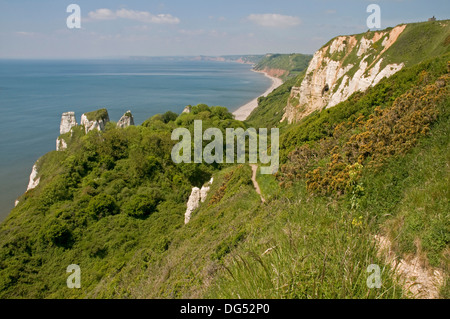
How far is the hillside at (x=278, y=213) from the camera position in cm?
468

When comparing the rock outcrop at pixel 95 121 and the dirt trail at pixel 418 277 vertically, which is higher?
the rock outcrop at pixel 95 121

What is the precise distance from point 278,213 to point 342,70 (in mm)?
47322

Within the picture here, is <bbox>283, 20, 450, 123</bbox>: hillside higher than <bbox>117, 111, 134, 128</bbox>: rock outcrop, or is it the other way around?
<bbox>283, 20, 450, 123</bbox>: hillside

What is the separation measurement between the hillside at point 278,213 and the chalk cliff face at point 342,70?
226 centimetres

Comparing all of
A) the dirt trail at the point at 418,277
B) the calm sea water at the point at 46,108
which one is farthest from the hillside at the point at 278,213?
the calm sea water at the point at 46,108

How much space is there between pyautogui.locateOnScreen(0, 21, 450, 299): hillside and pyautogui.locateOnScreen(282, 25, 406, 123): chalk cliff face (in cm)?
226

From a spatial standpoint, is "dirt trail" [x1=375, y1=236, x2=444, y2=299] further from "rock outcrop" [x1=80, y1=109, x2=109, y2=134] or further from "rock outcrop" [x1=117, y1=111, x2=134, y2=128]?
"rock outcrop" [x1=117, y1=111, x2=134, y2=128]

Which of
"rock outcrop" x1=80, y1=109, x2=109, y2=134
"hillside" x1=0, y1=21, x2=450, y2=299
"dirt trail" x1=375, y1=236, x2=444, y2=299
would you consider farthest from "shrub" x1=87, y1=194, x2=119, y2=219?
"rock outcrop" x1=80, y1=109, x2=109, y2=134

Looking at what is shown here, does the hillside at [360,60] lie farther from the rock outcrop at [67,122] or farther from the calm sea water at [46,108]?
the calm sea water at [46,108]

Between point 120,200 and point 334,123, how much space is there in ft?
70.7

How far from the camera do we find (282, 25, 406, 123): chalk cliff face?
39800 millimetres
